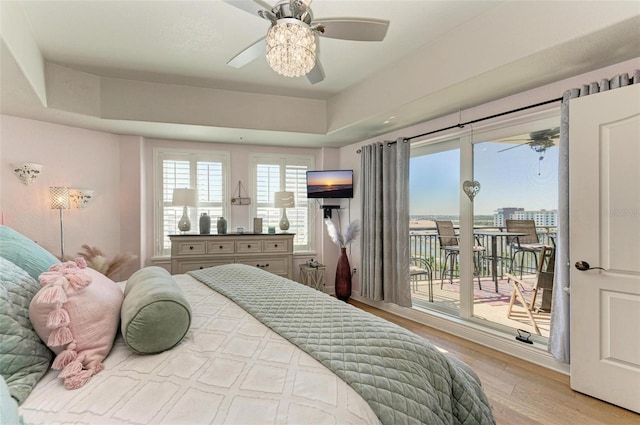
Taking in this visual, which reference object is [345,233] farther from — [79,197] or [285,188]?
[79,197]

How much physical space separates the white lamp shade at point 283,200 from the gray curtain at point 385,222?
104 cm

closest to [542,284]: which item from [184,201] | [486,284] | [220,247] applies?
[486,284]

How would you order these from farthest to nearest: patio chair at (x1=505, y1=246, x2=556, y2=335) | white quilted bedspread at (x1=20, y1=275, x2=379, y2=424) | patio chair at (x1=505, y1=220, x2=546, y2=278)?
patio chair at (x1=505, y1=220, x2=546, y2=278) < patio chair at (x1=505, y1=246, x2=556, y2=335) < white quilted bedspread at (x1=20, y1=275, x2=379, y2=424)

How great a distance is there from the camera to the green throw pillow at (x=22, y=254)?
1.25 meters

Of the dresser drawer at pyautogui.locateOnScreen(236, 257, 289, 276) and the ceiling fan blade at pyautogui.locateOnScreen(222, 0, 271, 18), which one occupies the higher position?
the ceiling fan blade at pyautogui.locateOnScreen(222, 0, 271, 18)

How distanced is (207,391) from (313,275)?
143 inches

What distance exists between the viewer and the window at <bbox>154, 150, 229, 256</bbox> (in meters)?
4.37

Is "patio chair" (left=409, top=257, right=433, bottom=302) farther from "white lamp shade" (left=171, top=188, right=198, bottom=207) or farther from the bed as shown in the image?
"white lamp shade" (left=171, top=188, right=198, bottom=207)

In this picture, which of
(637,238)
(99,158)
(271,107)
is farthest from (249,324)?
(99,158)

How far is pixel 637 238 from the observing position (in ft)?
6.44

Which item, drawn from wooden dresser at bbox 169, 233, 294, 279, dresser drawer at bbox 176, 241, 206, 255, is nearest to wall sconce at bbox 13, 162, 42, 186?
wooden dresser at bbox 169, 233, 294, 279

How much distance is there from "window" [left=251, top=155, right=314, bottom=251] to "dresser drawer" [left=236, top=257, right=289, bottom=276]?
612mm

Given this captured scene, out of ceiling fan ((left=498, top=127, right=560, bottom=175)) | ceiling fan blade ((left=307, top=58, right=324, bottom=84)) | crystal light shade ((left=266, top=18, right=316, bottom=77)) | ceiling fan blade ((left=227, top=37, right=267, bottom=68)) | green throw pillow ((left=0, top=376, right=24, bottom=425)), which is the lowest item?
green throw pillow ((left=0, top=376, right=24, bottom=425))

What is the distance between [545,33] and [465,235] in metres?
1.85
